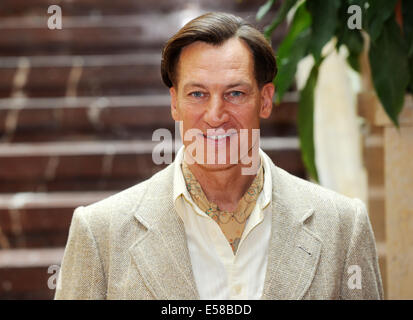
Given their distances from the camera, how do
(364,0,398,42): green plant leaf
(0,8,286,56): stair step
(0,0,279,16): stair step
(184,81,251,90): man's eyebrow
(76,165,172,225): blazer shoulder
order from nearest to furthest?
(184,81,251,90): man's eyebrow, (76,165,172,225): blazer shoulder, (364,0,398,42): green plant leaf, (0,8,286,56): stair step, (0,0,279,16): stair step

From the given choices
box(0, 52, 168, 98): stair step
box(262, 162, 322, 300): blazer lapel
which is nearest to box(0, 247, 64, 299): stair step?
box(0, 52, 168, 98): stair step

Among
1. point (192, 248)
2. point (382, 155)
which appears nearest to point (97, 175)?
point (382, 155)

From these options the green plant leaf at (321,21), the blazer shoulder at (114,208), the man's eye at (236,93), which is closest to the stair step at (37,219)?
the green plant leaf at (321,21)

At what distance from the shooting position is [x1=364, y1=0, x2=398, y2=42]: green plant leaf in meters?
1.65

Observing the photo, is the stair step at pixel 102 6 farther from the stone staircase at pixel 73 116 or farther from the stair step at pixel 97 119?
the stair step at pixel 97 119

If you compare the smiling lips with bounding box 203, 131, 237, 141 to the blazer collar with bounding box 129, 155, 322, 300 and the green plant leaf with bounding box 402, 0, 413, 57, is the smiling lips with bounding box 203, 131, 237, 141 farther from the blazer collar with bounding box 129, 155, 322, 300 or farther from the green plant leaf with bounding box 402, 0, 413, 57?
the green plant leaf with bounding box 402, 0, 413, 57

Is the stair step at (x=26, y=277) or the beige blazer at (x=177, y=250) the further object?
the stair step at (x=26, y=277)

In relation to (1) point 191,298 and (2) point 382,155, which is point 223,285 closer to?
(1) point 191,298

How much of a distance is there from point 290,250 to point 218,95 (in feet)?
1.03

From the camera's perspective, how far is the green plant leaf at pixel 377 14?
1.65m

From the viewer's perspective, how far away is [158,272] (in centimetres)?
107

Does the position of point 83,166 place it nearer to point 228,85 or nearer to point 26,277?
point 26,277

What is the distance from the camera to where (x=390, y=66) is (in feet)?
5.90

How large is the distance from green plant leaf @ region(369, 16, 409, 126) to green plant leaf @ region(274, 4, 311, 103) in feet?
0.69
